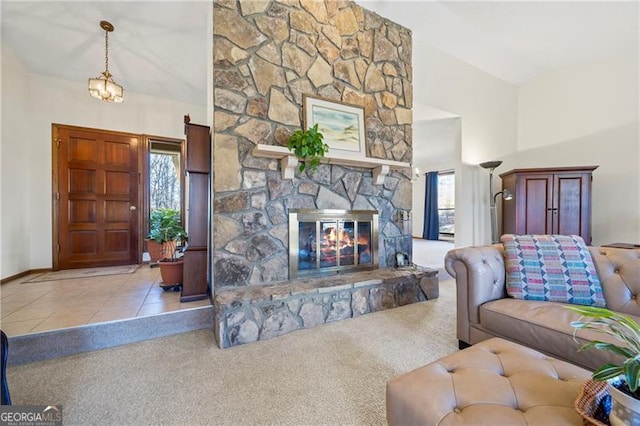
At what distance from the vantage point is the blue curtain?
8.04 metres

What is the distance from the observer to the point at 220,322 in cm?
194

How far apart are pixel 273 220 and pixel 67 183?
3365mm

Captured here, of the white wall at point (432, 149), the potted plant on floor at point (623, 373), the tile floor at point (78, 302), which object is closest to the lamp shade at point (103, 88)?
the tile floor at point (78, 302)

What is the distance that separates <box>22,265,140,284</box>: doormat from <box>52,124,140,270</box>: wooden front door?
0.14 meters

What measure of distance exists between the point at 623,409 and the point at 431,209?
8.01m

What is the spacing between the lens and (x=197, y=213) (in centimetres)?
253

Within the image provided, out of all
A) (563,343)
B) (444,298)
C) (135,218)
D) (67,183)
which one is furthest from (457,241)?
(67,183)

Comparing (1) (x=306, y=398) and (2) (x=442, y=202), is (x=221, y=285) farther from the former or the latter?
(2) (x=442, y=202)

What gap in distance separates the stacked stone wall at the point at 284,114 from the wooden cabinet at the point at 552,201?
6.19 ft

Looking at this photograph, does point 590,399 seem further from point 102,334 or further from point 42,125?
point 42,125

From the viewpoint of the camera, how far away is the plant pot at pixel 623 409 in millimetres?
644

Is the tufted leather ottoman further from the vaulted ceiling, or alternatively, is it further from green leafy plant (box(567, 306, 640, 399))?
the vaulted ceiling

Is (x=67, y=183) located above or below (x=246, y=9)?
below

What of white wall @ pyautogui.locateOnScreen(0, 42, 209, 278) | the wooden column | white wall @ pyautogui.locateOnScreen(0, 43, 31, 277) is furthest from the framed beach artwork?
white wall @ pyautogui.locateOnScreen(0, 43, 31, 277)
